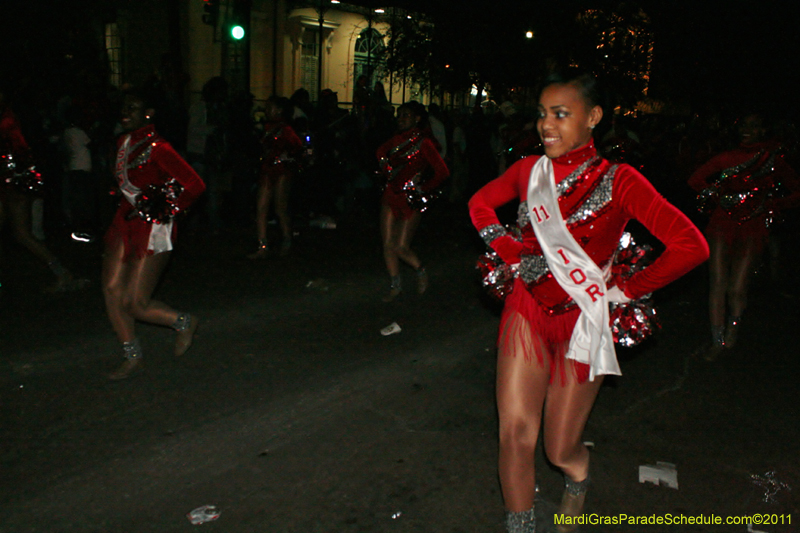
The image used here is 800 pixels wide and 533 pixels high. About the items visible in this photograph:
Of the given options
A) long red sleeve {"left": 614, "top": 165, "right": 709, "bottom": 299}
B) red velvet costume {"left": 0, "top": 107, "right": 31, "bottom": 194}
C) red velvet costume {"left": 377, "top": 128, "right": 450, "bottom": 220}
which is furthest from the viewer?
red velvet costume {"left": 377, "top": 128, "right": 450, "bottom": 220}

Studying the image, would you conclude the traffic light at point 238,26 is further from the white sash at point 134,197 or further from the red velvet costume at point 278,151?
the white sash at point 134,197

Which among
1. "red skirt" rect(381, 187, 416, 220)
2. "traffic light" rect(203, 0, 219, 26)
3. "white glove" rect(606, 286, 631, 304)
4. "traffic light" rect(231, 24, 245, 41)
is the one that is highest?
"traffic light" rect(203, 0, 219, 26)

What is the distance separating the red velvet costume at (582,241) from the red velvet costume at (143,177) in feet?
9.27

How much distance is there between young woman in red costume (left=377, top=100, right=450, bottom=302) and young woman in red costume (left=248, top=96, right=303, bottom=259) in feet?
7.04

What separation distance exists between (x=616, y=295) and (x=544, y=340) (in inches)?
13.8

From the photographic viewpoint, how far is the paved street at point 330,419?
3.82 metres

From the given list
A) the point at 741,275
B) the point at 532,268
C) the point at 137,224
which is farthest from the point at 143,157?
the point at 741,275

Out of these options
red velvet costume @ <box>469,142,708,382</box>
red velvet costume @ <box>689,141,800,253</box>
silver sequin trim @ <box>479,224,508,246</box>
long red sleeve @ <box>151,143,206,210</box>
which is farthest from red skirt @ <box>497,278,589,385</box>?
red velvet costume @ <box>689,141,800,253</box>

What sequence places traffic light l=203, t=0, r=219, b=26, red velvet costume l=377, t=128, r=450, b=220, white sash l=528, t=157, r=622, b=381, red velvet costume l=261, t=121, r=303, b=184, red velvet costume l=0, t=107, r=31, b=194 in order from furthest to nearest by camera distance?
traffic light l=203, t=0, r=219, b=26 < red velvet costume l=261, t=121, r=303, b=184 < red velvet costume l=377, t=128, r=450, b=220 < red velvet costume l=0, t=107, r=31, b=194 < white sash l=528, t=157, r=622, b=381

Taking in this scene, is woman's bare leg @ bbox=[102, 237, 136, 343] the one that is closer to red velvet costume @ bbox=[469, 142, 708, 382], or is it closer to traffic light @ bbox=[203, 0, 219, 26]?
red velvet costume @ bbox=[469, 142, 708, 382]

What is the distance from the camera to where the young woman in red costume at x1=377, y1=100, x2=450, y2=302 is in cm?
781

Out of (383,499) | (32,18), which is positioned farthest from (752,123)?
(32,18)

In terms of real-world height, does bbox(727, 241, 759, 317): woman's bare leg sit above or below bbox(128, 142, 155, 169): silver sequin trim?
below

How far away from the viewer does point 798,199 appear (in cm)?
627
